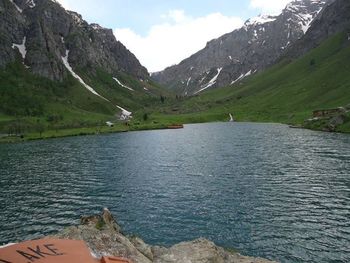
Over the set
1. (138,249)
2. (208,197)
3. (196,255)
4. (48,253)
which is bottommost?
(208,197)

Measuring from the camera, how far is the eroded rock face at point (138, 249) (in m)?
25.3

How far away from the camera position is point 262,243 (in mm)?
37406

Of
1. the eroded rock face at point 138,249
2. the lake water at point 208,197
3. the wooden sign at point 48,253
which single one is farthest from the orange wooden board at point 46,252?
the lake water at point 208,197

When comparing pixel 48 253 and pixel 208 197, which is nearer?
pixel 48 253

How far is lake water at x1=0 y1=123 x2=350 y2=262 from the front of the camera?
39531 mm

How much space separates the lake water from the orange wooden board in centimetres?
1840

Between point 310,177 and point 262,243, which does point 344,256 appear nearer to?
point 262,243

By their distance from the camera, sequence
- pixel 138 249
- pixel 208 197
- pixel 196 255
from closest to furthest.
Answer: pixel 196 255 < pixel 138 249 < pixel 208 197

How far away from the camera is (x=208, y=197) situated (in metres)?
55.4

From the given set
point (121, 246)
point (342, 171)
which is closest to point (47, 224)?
point (121, 246)

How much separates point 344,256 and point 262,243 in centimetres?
759

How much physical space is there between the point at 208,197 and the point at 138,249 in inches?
1103

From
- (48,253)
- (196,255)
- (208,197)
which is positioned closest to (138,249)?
(196,255)

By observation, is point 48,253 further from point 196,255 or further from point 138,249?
point 196,255
